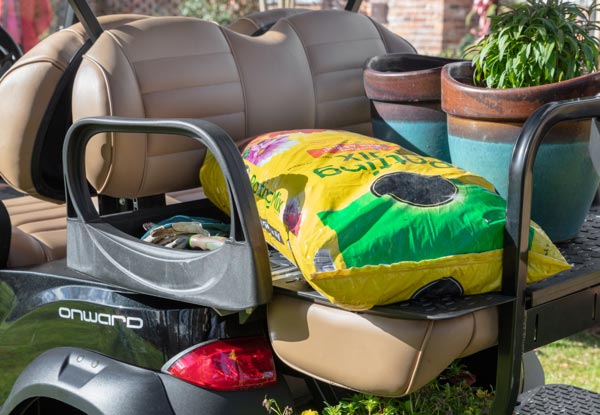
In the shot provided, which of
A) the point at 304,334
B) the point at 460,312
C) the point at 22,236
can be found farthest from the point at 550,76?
the point at 22,236

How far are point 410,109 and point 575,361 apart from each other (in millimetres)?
2424

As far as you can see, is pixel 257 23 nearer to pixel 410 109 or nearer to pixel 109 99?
pixel 410 109

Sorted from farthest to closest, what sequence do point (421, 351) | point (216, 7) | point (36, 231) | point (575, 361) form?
point (216, 7)
point (575, 361)
point (36, 231)
point (421, 351)

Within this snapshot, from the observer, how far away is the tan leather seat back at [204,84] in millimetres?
2113

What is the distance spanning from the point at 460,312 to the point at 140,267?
67cm

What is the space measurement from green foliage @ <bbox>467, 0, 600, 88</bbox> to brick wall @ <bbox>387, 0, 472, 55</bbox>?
7634 millimetres

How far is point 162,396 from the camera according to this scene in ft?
5.83

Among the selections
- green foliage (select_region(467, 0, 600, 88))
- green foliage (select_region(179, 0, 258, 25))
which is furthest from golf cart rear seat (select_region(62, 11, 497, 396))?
green foliage (select_region(179, 0, 258, 25))

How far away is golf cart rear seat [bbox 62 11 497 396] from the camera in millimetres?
1527

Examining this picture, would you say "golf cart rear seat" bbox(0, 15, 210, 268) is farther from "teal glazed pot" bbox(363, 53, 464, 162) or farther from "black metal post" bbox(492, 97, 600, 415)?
"black metal post" bbox(492, 97, 600, 415)

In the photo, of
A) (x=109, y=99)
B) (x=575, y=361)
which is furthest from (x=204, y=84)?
(x=575, y=361)

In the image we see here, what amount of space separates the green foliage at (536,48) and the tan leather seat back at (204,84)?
25.2 inches

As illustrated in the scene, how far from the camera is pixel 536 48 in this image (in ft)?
6.22

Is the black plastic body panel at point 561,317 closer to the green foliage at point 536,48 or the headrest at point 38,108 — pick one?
the green foliage at point 536,48
